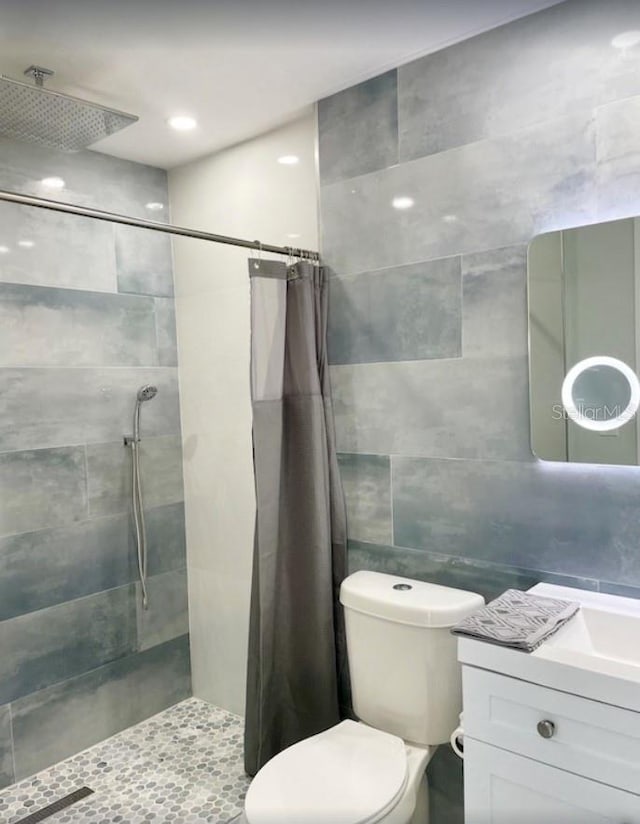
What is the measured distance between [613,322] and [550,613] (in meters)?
0.78

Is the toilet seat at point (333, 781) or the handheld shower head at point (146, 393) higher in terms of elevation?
the handheld shower head at point (146, 393)

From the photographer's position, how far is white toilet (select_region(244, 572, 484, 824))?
5.19ft

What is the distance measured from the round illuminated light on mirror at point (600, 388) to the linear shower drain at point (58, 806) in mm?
2211

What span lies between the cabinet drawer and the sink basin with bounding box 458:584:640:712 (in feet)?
0.08

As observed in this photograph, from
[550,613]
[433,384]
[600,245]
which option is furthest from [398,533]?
[600,245]

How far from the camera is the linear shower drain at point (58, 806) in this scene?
7.19 feet

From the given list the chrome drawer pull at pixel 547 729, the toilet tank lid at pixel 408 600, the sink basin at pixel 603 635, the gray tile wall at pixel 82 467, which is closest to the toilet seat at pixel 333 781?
the toilet tank lid at pixel 408 600

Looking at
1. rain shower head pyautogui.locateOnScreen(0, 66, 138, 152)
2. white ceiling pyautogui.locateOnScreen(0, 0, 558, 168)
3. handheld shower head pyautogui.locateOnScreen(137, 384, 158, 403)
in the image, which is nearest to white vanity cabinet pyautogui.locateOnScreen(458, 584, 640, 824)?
white ceiling pyautogui.locateOnScreen(0, 0, 558, 168)

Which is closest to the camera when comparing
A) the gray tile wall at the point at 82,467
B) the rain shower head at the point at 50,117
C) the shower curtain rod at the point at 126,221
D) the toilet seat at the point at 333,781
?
the toilet seat at the point at 333,781

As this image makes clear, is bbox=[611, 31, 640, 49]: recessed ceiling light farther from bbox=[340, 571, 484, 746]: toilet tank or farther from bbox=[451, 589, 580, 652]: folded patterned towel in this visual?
bbox=[340, 571, 484, 746]: toilet tank

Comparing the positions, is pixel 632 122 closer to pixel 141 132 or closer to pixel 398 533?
pixel 398 533

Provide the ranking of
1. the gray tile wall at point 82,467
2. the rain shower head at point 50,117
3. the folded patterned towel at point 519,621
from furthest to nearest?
the gray tile wall at point 82,467, the rain shower head at point 50,117, the folded patterned towel at point 519,621

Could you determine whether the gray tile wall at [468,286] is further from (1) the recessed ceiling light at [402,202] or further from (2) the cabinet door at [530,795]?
(2) the cabinet door at [530,795]

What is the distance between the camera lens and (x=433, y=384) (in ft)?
6.77
